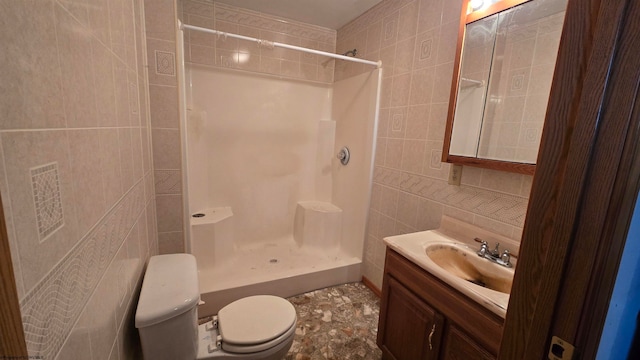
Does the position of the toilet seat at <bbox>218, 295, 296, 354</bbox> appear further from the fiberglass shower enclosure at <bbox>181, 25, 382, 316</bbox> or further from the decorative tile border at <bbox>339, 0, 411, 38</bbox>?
the decorative tile border at <bbox>339, 0, 411, 38</bbox>

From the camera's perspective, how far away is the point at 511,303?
1.75 ft

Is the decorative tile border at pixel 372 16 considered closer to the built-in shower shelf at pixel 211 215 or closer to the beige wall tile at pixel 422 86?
the beige wall tile at pixel 422 86

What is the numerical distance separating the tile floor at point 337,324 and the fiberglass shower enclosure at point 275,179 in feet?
0.42

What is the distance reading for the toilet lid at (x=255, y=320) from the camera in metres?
1.15

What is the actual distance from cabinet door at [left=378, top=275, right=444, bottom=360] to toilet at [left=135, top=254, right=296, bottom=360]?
1.82 feet

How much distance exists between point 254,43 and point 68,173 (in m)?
2.26

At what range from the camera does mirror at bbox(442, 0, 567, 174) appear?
1.11 m

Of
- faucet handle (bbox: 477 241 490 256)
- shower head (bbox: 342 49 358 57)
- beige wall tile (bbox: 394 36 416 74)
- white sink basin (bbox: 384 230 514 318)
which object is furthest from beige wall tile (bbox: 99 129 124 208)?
shower head (bbox: 342 49 358 57)

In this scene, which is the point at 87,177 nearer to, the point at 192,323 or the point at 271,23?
the point at 192,323

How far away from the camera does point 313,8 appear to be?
7.10 feet

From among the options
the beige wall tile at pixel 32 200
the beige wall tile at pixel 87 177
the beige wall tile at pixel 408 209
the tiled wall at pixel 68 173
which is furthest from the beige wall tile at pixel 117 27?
the beige wall tile at pixel 408 209

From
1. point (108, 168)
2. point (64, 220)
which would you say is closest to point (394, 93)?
point (108, 168)

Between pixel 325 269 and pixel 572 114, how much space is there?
2.03 meters

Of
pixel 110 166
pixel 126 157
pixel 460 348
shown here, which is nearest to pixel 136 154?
pixel 126 157
